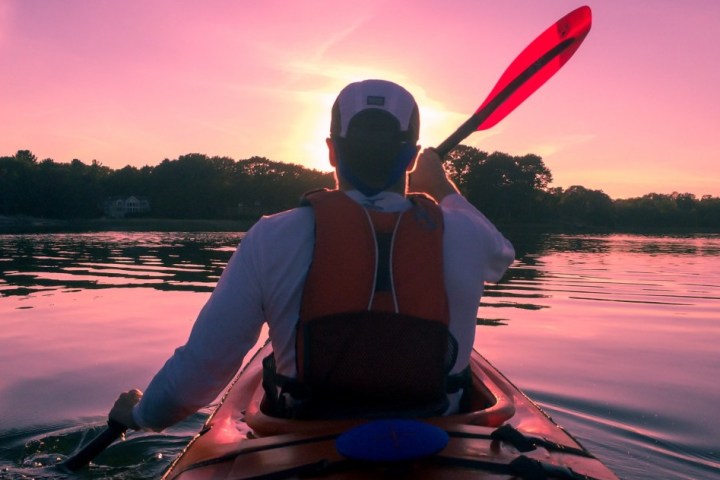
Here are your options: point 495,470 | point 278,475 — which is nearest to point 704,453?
point 495,470

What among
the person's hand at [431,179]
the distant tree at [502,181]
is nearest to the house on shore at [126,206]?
the distant tree at [502,181]

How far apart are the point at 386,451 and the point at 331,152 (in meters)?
1.01

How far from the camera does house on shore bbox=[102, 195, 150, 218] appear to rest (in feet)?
257

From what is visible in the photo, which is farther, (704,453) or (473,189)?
(473,189)

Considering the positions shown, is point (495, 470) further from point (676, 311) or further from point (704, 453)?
point (676, 311)

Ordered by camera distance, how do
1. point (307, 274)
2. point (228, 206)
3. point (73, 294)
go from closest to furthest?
point (307, 274) → point (73, 294) → point (228, 206)

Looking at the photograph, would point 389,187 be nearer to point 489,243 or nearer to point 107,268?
point 489,243

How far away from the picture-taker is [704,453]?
3.87 m

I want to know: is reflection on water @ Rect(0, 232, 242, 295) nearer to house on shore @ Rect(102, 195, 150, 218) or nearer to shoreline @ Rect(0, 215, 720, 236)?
shoreline @ Rect(0, 215, 720, 236)

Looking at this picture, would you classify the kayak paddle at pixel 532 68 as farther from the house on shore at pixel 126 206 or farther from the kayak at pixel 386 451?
the house on shore at pixel 126 206

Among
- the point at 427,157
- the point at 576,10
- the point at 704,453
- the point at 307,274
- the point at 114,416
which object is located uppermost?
the point at 576,10

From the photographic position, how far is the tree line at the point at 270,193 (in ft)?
230

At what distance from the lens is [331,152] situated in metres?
2.15

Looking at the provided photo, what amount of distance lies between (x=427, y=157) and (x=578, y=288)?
10.1m
